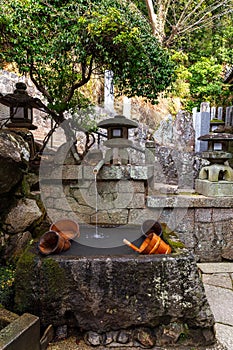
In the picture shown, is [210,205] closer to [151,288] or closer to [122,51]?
[151,288]

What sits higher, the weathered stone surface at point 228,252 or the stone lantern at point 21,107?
the stone lantern at point 21,107

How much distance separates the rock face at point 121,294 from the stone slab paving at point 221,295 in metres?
0.26

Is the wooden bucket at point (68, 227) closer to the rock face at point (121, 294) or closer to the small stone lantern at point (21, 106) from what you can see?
the rock face at point (121, 294)

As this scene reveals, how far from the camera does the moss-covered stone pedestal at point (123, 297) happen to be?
1845 mm

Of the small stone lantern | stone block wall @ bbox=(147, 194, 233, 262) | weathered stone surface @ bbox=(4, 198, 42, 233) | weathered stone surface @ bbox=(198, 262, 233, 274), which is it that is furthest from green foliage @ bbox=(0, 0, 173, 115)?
weathered stone surface @ bbox=(198, 262, 233, 274)

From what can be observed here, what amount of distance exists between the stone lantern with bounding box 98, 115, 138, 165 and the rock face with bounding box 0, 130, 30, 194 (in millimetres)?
1241

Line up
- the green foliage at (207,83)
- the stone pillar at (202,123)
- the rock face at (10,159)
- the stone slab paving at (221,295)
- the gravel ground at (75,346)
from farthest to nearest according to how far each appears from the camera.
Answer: the green foliage at (207,83) < the stone pillar at (202,123) < the rock face at (10,159) < the stone slab paving at (221,295) < the gravel ground at (75,346)

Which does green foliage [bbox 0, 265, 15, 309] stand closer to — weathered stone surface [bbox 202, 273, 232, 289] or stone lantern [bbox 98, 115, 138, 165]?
stone lantern [bbox 98, 115, 138, 165]

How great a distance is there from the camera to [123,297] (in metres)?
1.86

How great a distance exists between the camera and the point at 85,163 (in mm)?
3463

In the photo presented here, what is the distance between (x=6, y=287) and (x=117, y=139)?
87.2 inches

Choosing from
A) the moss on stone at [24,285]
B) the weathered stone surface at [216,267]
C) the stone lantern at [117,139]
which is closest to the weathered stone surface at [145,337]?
the moss on stone at [24,285]

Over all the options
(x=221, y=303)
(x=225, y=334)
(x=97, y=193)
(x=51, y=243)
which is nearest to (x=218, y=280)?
(x=221, y=303)

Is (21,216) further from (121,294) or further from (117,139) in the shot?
(117,139)
